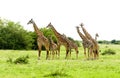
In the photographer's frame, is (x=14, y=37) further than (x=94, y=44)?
Yes

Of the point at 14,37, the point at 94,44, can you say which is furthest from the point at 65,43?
the point at 14,37

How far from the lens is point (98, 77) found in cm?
1711

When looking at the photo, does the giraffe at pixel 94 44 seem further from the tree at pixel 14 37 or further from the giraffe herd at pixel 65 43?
the tree at pixel 14 37

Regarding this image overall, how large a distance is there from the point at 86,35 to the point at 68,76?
11.8 m

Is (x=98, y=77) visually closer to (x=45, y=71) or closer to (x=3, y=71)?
(x=45, y=71)

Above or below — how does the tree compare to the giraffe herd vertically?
above

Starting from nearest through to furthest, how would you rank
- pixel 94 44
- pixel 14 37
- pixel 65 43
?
1. pixel 94 44
2. pixel 65 43
3. pixel 14 37

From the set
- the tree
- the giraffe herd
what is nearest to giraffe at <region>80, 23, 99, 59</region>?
the giraffe herd

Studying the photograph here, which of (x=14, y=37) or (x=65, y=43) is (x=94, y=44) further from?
Result: (x=14, y=37)

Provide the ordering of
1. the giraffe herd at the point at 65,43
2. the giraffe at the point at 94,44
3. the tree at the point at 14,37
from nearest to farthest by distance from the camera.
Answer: the giraffe herd at the point at 65,43 < the giraffe at the point at 94,44 < the tree at the point at 14,37

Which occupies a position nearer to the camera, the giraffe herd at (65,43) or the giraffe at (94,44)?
the giraffe herd at (65,43)

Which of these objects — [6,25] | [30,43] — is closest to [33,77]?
[30,43]

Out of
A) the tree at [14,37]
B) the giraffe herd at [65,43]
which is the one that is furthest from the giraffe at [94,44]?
the tree at [14,37]

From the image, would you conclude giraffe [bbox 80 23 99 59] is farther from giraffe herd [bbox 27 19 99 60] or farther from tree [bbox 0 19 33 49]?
tree [bbox 0 19 33 49]
